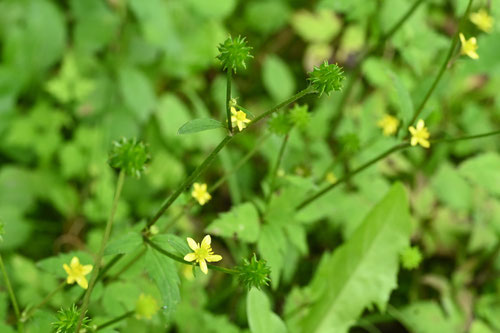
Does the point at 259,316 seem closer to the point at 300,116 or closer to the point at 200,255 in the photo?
the point at 200,255

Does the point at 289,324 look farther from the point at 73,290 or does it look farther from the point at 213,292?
the point at 73,290

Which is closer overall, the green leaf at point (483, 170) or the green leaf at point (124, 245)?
the green leaf at point (124, 245)

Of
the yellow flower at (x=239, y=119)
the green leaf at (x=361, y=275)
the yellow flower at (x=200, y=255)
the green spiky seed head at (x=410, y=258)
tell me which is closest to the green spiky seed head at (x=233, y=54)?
the yellow flower at (x=239, y=119)

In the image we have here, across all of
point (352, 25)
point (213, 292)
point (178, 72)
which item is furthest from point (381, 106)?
point (213, 292)

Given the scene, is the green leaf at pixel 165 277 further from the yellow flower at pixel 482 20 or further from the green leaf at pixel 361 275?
the yellow flower at pixel 482 20

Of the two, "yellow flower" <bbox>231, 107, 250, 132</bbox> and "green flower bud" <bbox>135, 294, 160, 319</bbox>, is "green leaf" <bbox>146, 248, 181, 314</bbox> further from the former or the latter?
"yellow flower" <bbox>231, 107, 250, 132</bbox>

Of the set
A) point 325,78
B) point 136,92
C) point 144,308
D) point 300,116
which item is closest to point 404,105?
point 300,116
